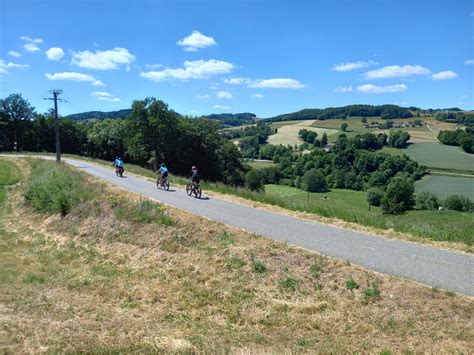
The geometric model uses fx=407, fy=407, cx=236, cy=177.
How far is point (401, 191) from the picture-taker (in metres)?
59.5

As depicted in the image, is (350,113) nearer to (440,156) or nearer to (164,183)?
(440,156)

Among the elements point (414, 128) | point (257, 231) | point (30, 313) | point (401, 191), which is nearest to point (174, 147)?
point (401, 191)

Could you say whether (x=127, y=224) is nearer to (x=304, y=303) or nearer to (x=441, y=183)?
(x=304, y=303)

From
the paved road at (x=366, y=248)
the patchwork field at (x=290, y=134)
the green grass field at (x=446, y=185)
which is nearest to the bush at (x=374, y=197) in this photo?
the green grass field at (x=446, y=185)

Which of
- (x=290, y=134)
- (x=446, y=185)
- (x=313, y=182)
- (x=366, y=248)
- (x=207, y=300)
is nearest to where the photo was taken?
(x=207, y=300)

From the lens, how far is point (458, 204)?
202 feet

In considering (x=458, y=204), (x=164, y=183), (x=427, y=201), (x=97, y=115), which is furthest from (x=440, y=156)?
(x=97, y=115)

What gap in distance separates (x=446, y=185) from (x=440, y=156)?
1969cm

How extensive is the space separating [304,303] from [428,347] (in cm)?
268

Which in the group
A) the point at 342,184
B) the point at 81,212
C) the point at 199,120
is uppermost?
the point at 199,120

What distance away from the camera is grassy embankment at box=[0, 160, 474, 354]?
713 cm

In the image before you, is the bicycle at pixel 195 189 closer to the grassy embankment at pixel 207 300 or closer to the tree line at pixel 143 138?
the grassy embankment at pixel 207 300

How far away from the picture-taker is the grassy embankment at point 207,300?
7.13 meters

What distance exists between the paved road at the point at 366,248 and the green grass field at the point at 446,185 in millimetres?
60321
